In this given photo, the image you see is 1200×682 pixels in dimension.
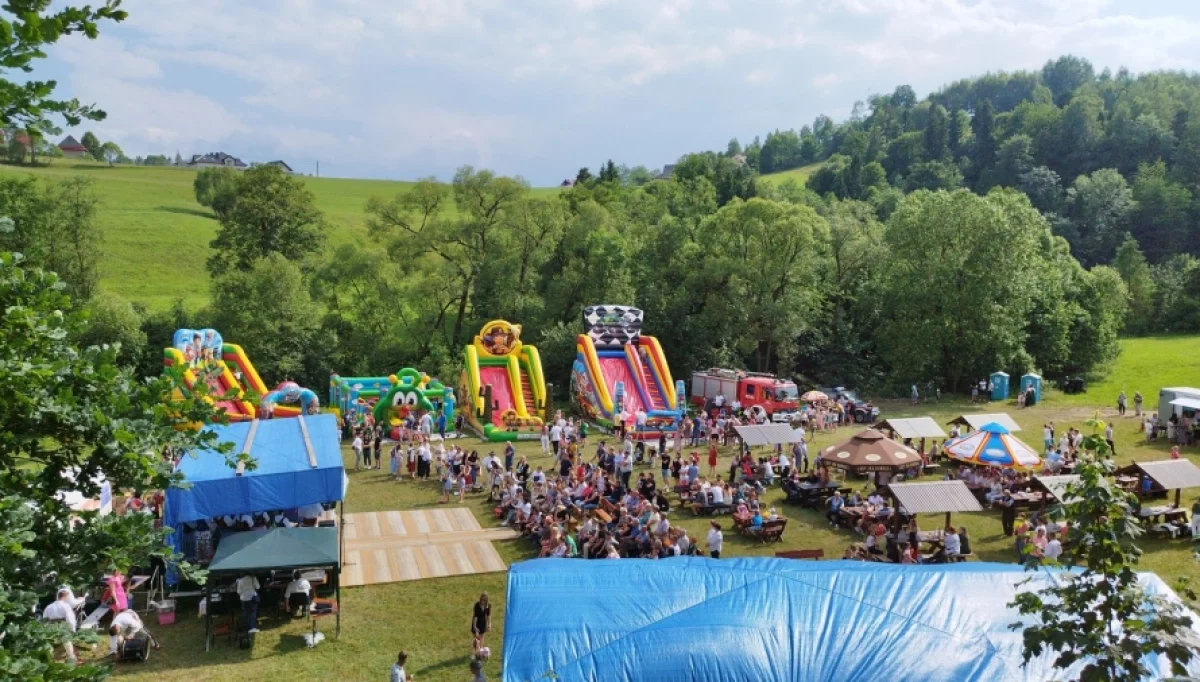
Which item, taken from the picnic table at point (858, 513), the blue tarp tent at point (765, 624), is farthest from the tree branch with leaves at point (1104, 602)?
the picnic table at point (858, 513)

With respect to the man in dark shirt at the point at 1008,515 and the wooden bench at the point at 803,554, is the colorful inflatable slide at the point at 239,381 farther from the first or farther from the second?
the man in dark shirt at the point at 1008,515

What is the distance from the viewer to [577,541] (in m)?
15.0

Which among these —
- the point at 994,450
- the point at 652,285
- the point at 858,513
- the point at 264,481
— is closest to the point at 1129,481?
the point at 994,450

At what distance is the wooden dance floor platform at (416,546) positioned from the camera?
14.8 m

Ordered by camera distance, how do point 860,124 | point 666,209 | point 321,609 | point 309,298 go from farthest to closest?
point 860,124
point 666,209
point 309,298
point 321,609

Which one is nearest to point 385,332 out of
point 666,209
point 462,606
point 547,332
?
point 547,332

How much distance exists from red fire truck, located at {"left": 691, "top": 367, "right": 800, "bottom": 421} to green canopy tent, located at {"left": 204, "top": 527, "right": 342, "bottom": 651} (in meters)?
18.2

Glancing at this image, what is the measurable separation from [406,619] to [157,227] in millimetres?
57336

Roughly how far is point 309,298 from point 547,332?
1054 cm

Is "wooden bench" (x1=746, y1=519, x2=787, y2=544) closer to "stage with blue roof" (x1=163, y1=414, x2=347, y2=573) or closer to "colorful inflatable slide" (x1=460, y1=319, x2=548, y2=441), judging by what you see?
"stage with blue roof" (x1=163, y1=414, x2=347, y2=573)

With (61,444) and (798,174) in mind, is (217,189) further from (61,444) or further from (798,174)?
(798,174)

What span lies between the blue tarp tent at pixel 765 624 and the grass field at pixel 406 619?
2769mm

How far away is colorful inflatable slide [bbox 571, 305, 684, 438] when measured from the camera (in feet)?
92.2

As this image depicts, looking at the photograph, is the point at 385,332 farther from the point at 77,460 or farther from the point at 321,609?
the point at 77,460
